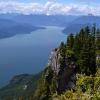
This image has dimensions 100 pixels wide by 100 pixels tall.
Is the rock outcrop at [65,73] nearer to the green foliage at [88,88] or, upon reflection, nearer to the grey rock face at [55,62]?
the grey rock face at [55,62]

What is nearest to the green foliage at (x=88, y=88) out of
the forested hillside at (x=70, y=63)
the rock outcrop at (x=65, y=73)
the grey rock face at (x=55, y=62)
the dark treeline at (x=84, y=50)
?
the forested hillside at (x=70, y=63)

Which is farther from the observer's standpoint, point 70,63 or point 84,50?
point 84,50

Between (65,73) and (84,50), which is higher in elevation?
(84,50)

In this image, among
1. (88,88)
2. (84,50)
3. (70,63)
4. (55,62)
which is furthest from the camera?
(55,62)

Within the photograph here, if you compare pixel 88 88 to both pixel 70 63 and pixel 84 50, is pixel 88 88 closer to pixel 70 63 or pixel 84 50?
pixel 70 63

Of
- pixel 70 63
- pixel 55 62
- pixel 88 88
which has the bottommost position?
pixel 55 62

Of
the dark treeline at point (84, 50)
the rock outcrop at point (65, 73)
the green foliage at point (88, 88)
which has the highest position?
the green foliage at point (88, 88)

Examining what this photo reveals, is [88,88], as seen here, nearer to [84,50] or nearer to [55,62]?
[84,50]

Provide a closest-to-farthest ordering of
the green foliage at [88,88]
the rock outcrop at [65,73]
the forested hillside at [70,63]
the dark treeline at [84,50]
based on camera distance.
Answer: the green foliage at [88,88] < the rock outcrop at [65,73] < the forested hillside at [70,63] < the dark treeline at [84,50]

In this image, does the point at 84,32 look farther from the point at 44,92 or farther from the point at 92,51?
the point at 44,92

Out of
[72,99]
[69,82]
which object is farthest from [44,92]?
[72,99]

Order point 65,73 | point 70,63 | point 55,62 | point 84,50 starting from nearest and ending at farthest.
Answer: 1. point 65,73
2. point 70,63
3. point 84,50
4. point 55,62

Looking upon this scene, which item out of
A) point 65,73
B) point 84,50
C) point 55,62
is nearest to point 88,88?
point 65,73
